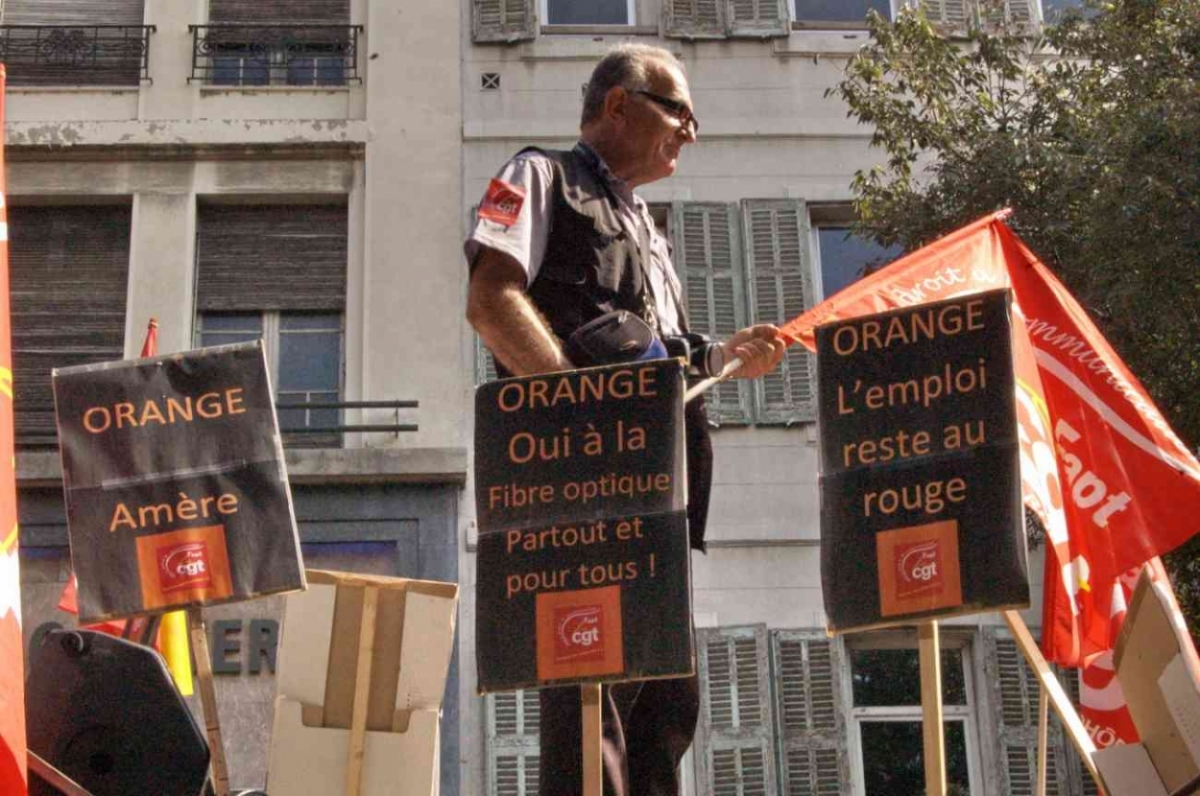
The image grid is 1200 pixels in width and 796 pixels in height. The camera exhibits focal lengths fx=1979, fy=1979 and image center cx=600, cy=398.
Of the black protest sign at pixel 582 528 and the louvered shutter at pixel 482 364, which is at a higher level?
the louvered shutter at pixel 482 364

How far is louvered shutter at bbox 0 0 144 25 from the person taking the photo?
46.5 ft

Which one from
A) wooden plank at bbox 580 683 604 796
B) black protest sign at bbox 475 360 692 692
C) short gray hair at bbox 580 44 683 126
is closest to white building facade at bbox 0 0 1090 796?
short gray hair at bbox 580 44 683 126

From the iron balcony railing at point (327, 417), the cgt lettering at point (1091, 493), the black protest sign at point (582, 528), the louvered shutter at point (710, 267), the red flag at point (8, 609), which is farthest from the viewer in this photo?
the louvered shutter at point (710, 267)

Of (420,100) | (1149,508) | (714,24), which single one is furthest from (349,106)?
(1149,508)

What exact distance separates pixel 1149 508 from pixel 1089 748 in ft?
10.4

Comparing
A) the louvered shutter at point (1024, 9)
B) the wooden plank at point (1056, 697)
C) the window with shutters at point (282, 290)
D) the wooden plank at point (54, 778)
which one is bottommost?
the wooden plank at point (54, 778)

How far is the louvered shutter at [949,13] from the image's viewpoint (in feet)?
46.1

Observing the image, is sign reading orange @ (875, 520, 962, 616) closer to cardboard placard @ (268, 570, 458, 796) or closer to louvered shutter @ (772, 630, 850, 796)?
cardboard placard @ (268, 570, 458, 796)

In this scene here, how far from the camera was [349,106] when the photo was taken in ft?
45.6

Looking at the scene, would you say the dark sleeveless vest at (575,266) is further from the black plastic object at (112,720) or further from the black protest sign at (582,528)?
the black plastic object at (112,720)

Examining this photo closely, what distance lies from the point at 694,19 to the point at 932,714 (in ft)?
36.2

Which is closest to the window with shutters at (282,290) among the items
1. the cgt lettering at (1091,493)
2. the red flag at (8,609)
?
the cgt lettering at (1091,493)

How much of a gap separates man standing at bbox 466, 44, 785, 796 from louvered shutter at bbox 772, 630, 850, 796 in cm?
769

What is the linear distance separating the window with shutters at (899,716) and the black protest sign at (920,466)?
8.52 meters
